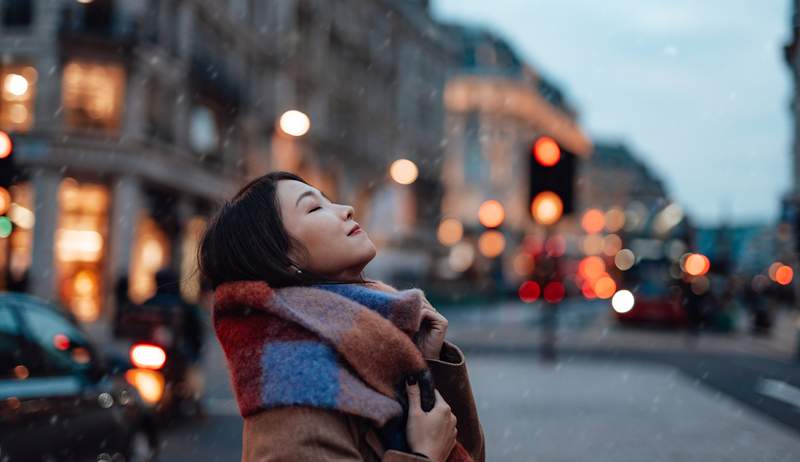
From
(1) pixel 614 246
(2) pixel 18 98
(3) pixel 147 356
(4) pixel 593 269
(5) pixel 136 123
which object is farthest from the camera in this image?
(4) pixel 593 269

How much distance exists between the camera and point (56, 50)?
28031 millimetres

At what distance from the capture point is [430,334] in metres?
2.18

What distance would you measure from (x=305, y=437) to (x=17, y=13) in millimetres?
29174

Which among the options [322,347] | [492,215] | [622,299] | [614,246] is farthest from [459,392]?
[614,246]

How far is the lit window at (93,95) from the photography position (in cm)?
2823

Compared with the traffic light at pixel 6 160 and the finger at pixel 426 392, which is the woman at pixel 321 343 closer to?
the finger at pixel 426 392

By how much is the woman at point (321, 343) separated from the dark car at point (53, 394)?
327 cm

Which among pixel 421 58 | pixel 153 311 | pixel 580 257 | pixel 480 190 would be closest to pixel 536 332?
pixel 153 311

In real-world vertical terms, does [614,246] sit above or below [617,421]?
above

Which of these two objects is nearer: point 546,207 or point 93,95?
point 546,207

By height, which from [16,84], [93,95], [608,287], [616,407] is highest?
[16,84]

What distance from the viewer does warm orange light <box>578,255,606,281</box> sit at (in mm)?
79750

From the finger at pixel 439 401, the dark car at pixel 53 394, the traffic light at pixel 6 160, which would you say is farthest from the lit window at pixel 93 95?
the finger at pixel 439 401

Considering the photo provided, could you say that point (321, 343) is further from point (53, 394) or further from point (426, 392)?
point (53, 394)
